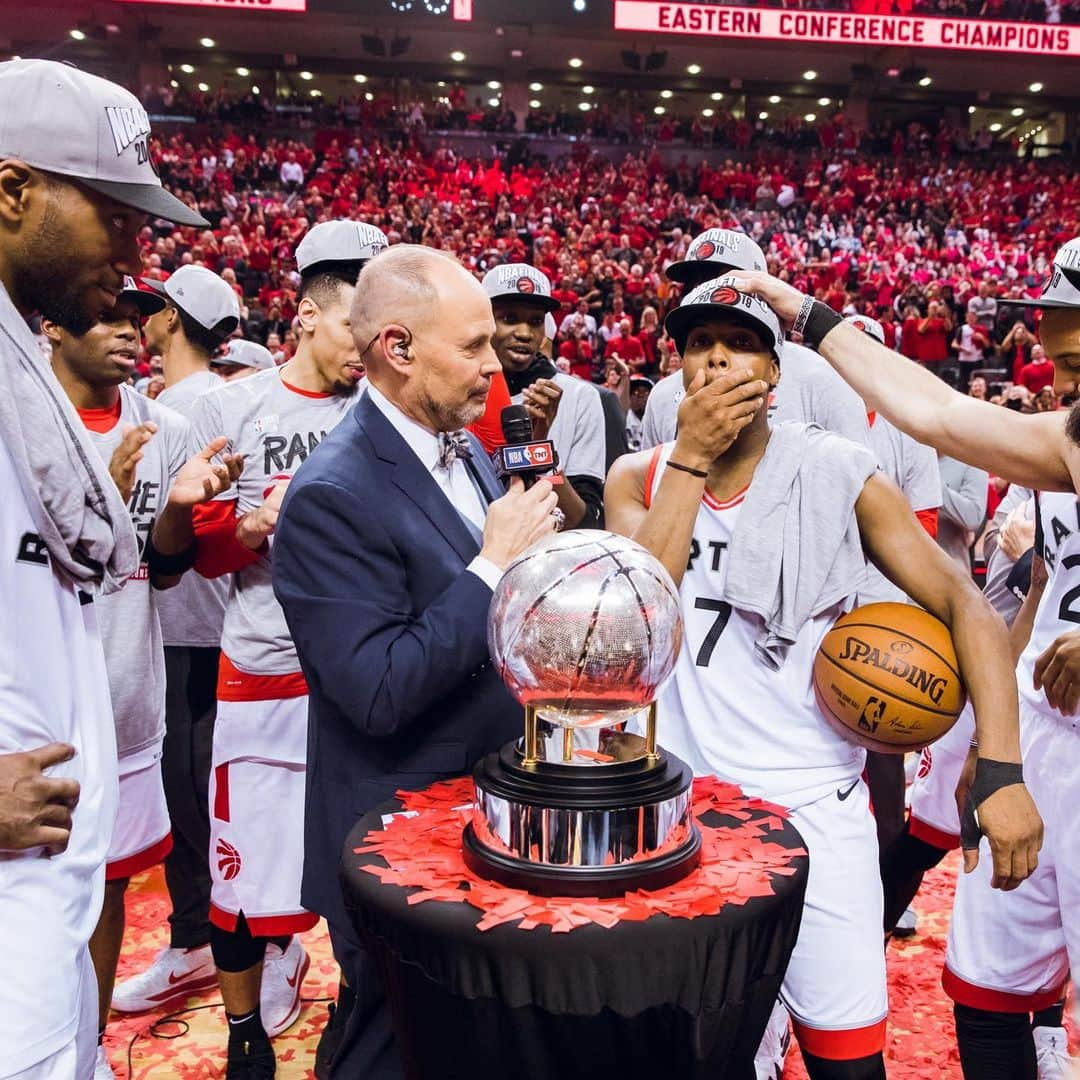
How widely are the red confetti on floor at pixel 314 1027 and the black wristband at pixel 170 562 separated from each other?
1530 mm

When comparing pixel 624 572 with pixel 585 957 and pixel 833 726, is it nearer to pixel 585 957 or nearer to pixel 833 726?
pixel 585 957

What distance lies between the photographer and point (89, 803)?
1714mm

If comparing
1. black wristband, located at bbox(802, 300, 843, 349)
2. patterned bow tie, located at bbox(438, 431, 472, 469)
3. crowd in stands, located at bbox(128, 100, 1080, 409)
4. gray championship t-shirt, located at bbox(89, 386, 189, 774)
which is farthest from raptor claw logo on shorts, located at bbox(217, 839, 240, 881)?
crowd in stands, located at bbox(128, 100, 1080, 409)

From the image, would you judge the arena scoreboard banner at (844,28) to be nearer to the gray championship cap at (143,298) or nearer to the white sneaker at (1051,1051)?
the gray championship cap at (143,298)

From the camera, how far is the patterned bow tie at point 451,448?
2.24 metres

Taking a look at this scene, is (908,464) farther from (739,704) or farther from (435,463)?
(435,463)

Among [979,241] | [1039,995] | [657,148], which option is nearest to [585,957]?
[1039,995]

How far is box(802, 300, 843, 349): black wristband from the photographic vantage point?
8.43ft

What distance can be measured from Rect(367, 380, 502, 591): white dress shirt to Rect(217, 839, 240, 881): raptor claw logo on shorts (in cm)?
158

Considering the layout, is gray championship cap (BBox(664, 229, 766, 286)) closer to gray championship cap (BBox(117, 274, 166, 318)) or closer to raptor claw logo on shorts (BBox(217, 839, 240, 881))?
gray championship cap (BBox(117, 274, 166, 318))

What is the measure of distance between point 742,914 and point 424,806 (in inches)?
25.7

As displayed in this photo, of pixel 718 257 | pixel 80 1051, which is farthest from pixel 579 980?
pixel 718 257

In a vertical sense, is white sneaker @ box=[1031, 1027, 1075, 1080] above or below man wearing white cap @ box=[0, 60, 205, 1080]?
below

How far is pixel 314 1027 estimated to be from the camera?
3477 mm
